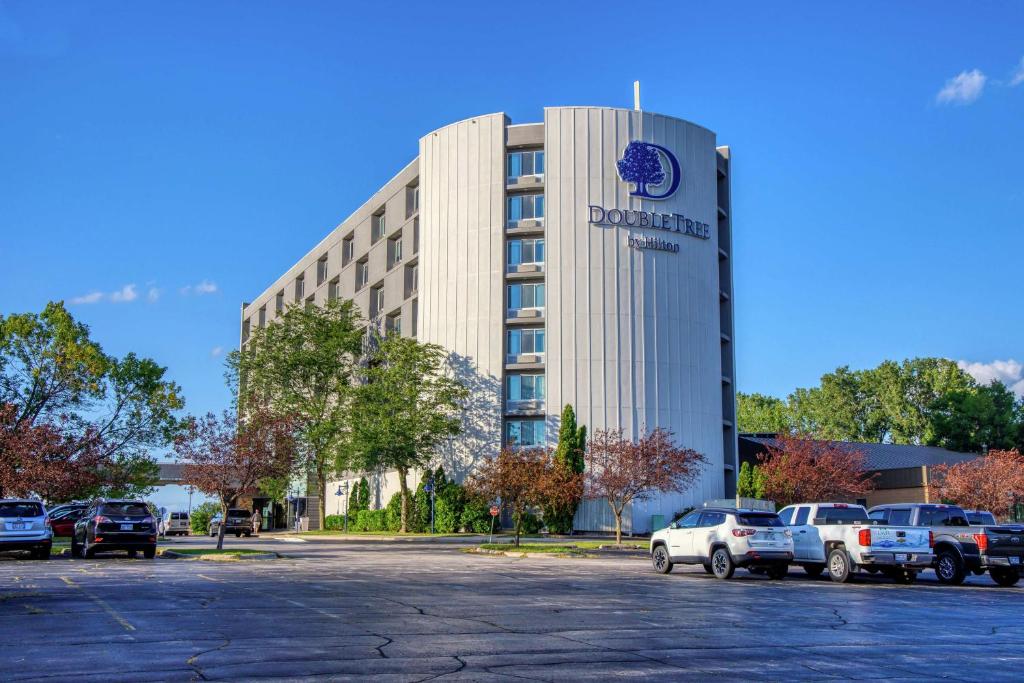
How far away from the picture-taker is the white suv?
24406mm

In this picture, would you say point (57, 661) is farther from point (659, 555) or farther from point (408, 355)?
point (408, 355)

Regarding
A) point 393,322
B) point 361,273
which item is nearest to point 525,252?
point 393,322

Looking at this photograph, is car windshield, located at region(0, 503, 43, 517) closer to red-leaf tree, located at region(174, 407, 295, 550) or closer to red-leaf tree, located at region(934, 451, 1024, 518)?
red-leaf tree, located at region(174, 407, 295, 550)

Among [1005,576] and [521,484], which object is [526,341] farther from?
[1005,576]

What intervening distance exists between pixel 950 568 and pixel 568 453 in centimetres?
3268

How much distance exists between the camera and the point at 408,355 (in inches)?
2347

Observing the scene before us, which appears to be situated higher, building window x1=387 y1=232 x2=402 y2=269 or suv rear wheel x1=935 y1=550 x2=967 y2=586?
building window x1=387 y1=232 x2=402 y2=269

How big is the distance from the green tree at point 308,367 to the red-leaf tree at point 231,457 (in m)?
27.6

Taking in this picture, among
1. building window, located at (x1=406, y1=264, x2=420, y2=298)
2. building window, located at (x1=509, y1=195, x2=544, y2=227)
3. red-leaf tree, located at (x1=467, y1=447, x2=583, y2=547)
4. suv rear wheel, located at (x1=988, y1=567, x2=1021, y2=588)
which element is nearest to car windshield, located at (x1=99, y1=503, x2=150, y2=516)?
red-leaf tree, located at (x1=467, y1=447, x2=583, y2=547)

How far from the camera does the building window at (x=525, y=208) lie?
61.2 meters

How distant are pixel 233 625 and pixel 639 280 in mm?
47833

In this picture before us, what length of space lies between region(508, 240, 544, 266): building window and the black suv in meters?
32.6

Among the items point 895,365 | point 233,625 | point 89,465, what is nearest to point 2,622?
point 233,625

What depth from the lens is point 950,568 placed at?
2477 cm
